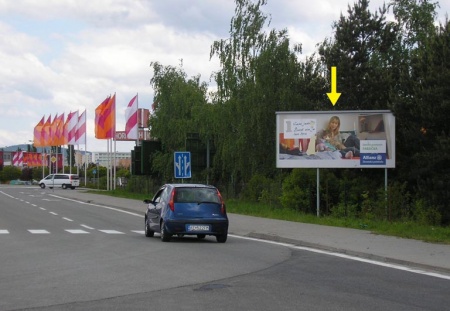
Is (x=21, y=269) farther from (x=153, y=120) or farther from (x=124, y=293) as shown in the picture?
(x=153, y=120)

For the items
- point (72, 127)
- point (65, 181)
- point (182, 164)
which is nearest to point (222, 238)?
point (182, 164)

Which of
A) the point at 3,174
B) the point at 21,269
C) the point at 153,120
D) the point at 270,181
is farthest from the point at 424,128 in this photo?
the point at 3,174

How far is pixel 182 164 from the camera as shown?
32969 mm

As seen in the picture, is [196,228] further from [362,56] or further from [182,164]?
[362,56]

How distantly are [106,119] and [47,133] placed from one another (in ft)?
80.5

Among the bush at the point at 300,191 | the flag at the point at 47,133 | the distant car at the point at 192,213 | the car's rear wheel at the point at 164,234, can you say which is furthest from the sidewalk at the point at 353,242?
the flag at the point at 47,133

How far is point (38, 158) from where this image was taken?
Answer: 152 meters

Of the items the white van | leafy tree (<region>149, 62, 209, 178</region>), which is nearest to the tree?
leafy tree (<region>149, 62, 209, 178</region>)

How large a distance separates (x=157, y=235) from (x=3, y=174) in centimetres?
A: 12912

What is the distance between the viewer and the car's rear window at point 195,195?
19000mm

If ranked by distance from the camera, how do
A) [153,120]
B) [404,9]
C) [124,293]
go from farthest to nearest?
[153,120] → [404,9] → [124,293]

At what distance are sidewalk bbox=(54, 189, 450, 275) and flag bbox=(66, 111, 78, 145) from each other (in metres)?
51.4

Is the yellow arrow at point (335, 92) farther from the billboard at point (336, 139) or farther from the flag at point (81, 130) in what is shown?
the flag at point (81, 130)

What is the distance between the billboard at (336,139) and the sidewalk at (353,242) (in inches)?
170
